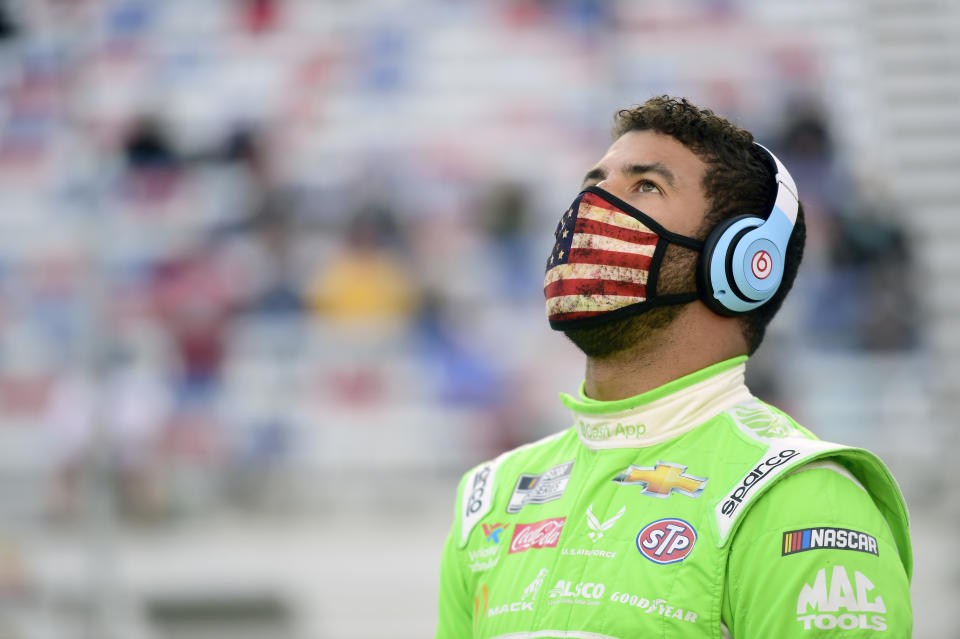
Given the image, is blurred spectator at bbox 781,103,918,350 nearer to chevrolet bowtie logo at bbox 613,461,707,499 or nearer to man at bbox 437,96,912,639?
man at bbox 437,96,912,639

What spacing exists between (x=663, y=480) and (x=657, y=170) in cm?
58

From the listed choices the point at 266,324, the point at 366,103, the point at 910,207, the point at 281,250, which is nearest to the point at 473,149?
the point at 366,103

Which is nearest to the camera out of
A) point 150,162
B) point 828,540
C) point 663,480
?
point 828,540

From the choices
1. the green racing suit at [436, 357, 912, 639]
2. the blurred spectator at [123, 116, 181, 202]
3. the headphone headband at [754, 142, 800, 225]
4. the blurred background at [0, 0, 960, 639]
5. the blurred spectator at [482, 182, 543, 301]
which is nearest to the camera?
the green racing suit at [436, 357, 912, 639]

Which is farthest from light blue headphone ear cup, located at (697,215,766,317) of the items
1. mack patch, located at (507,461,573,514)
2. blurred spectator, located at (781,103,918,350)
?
blurred spectator, located at (781,103,918,350)

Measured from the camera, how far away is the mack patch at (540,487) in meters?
2.31

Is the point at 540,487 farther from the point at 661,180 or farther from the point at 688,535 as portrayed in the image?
the point at 661,180

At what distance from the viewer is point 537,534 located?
223 cm

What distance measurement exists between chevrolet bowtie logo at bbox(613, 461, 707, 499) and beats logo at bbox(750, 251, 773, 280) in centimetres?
38

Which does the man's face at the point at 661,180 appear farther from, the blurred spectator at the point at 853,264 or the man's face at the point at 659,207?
the blurred spectator at the point at 853,264

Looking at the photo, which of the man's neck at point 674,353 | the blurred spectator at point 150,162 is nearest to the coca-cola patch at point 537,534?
the man's neck at point 674,353

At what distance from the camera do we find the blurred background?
7.07 metres

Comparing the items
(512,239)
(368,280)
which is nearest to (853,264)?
(512,239)

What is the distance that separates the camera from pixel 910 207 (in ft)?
29.9
